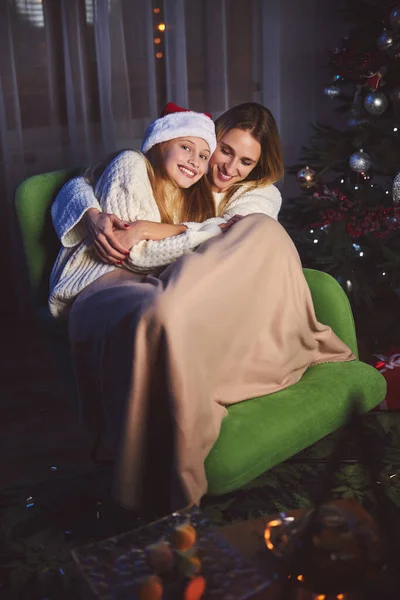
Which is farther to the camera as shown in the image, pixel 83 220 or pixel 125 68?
pixel 125 68

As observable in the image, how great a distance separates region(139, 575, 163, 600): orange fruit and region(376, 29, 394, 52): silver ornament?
2308 millimetres

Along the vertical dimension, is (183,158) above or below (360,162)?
above

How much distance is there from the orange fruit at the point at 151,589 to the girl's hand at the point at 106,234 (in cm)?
95

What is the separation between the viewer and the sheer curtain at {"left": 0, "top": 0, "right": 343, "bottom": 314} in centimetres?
315

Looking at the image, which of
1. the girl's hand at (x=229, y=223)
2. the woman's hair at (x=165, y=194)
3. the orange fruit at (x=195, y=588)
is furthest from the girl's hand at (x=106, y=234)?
the orange fruit at (x=195, y=588)

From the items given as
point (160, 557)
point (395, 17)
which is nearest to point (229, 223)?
point (160, 557)

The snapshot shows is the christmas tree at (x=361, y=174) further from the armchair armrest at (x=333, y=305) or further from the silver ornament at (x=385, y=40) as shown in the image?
the armchair armrest at (x=333, y=305)

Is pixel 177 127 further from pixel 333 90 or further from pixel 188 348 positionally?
pixel 333 90

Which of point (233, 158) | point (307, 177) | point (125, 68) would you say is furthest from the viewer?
point (125, 68)

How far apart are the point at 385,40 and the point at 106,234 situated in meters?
1.55

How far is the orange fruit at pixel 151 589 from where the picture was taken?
38.2 inches

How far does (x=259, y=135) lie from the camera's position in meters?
2.23

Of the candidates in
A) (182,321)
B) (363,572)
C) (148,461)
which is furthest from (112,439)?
(363,572)

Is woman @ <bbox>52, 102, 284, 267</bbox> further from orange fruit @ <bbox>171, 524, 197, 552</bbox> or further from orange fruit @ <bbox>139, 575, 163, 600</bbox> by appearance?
orange fruit @ <bbox>139, 575, 163, 600</bbox>
